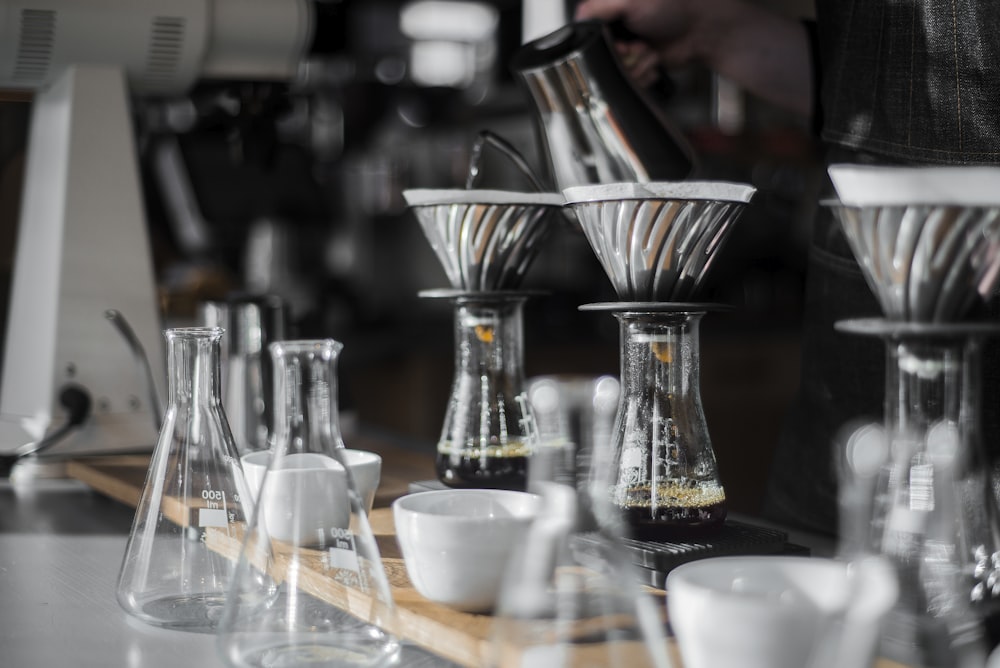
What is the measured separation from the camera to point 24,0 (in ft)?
4.45

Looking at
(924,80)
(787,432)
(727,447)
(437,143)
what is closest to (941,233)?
(924,80)

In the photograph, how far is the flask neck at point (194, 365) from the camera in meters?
0.79

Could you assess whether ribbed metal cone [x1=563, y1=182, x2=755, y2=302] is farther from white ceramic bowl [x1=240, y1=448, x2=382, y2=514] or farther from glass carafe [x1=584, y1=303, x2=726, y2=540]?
white ceramic bowl [x1=240, y1=448, x2=382, y2=514]

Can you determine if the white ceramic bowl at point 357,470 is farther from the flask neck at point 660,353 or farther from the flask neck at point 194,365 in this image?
the flask neck at point 660,353

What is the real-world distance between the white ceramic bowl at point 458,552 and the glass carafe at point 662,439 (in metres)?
0.11

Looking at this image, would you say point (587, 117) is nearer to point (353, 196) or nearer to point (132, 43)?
point (132, 43)

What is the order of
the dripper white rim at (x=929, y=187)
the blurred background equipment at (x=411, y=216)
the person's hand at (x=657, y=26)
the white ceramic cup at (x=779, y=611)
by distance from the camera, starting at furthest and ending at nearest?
the blurred background equipment at (x=411, y=216), the person's hand at (x=657, y=26), the dripper white rim at (x=929, y=187), the white ceramic cup at (x=779, y=611)

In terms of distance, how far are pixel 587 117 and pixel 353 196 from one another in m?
3.85

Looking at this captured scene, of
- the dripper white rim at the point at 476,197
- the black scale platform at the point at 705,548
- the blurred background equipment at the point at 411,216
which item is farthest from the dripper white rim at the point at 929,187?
A: the blurred background equipment at the point at 411,216

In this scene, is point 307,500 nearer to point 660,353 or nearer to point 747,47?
point 660,353

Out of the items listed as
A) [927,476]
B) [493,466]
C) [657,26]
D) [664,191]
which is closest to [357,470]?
[493,466]

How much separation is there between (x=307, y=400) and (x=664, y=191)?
27 centimetres

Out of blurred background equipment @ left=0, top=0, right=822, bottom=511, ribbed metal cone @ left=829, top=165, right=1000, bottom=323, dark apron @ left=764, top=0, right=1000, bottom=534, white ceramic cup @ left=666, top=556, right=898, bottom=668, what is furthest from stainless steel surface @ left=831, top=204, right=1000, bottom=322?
blurred background equipment @ left=0, top=0, right=822, bottom=511

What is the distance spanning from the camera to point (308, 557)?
0.69m
